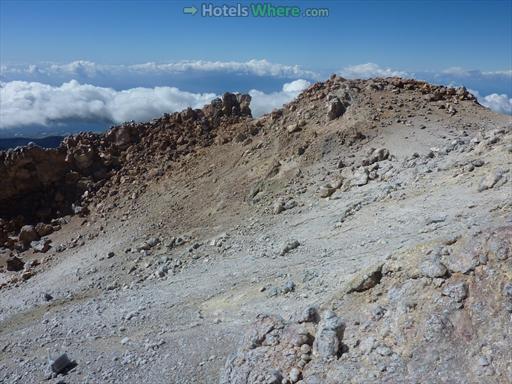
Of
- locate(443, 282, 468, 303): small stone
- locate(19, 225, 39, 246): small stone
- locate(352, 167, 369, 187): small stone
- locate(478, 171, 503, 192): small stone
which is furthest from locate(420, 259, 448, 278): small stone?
locate(19, 225, 39, 246): small stone

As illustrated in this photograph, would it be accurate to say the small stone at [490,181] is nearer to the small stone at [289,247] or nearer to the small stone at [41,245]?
the small stone at [289,247]

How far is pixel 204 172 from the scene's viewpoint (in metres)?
22.2

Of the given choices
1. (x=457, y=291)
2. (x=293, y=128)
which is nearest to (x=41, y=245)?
(x=293, y=128)

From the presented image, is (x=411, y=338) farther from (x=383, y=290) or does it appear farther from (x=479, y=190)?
(x=479, y=190)

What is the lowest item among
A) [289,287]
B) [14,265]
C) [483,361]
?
[14,265]

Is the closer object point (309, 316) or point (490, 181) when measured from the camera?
point (309, 316)

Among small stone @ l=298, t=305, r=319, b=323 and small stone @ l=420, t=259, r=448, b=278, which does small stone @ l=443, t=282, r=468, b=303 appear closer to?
small stone @ l=420, t=259, r=448, b=278

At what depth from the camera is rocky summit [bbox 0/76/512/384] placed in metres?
6.95

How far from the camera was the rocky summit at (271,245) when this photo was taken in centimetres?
695

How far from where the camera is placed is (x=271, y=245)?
48.3 feet

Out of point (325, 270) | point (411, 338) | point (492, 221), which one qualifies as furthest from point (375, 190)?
point (411, 338)

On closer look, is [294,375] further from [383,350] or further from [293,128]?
[293,128]

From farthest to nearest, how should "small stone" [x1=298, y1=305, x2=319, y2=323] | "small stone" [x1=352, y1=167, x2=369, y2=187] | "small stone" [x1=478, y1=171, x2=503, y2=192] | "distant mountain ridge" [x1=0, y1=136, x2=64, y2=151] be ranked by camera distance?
1. "distant mountain ridge" [x1=0, y1=136, x2=64, y2=151]
2. "small stone" [x1=352, y1=167, x2=369, y2=187]
3. "small stone" [x1=478, y1=171, x2=503, y2=192]
4. "small stone" [x1=298, y1=305, x2=319, y2=323]

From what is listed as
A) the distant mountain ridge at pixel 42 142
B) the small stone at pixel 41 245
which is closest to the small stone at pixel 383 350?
the small stone at pixel 41 245
